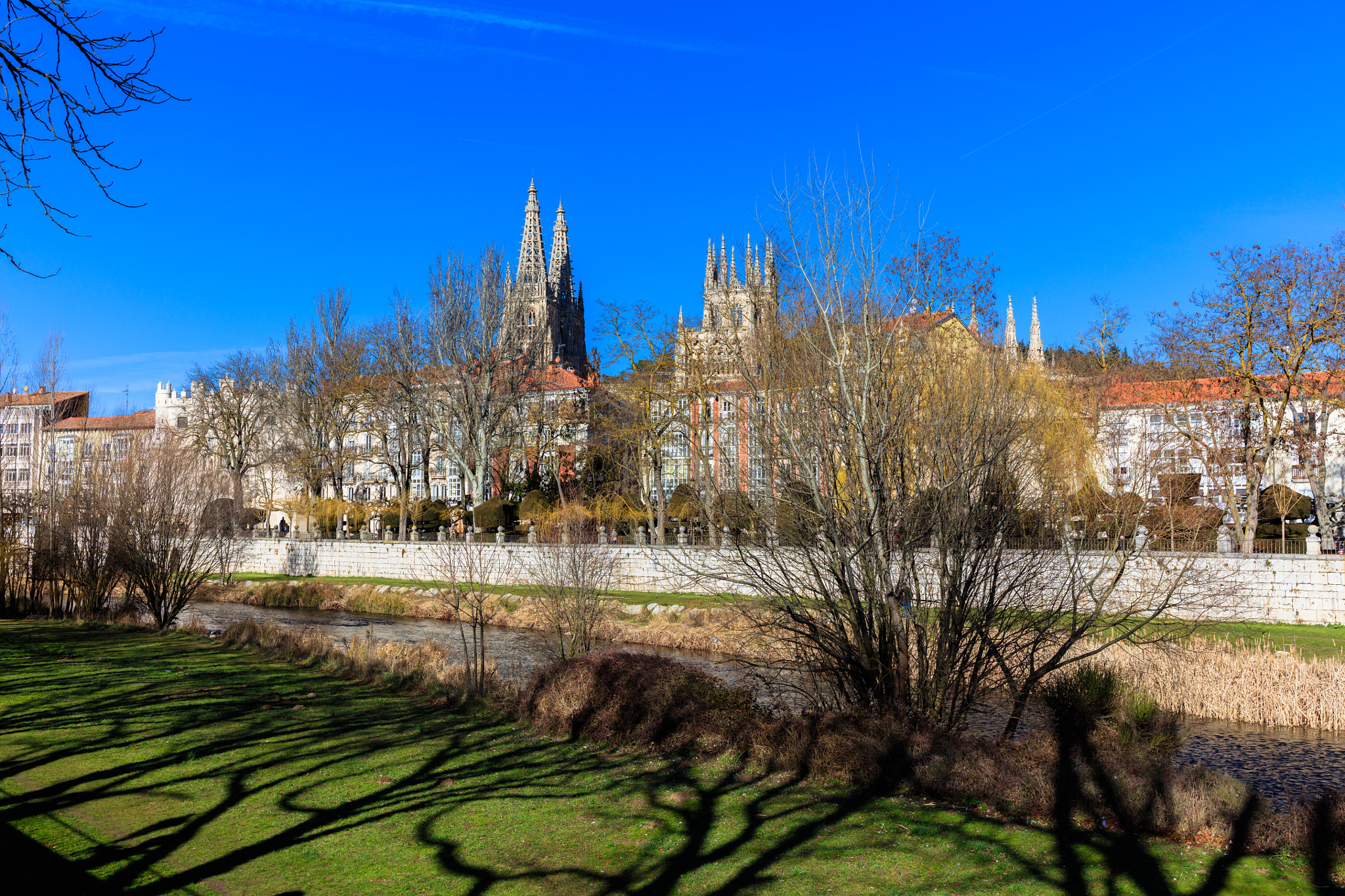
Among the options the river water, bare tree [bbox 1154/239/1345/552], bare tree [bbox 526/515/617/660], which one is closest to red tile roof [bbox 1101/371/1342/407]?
bare tree [bbox 1154/239/1345/552]

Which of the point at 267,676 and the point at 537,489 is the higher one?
the point at 537,489

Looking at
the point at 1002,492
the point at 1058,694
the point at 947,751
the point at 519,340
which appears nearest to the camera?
the point at 947,751

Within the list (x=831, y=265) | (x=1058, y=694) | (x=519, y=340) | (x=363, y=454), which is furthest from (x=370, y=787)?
(x=363, y=454)

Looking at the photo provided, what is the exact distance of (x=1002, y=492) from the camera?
388 inches

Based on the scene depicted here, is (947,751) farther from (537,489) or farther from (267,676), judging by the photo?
(537,489)

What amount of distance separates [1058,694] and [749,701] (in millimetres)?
3909

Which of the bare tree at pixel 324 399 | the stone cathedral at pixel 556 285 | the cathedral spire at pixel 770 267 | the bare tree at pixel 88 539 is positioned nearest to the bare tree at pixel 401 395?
the bare tree at pixel 324 399

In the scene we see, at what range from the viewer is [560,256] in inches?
4131

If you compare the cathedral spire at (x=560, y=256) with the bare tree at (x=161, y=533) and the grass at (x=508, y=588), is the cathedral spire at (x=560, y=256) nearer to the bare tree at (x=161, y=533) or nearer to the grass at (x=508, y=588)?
the grass at (x=508, y=588)

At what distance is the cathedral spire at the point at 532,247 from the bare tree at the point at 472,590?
65324 mm

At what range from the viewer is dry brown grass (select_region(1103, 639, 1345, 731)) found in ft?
45.6

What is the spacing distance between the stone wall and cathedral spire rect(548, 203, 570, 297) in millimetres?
63930

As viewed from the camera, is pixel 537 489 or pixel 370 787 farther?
pixel 537 489

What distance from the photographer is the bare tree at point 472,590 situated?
14555 millimetres
